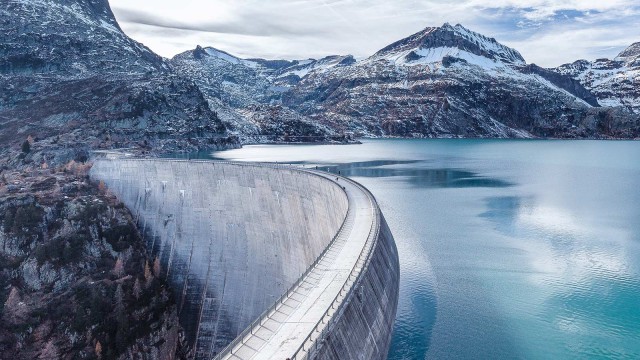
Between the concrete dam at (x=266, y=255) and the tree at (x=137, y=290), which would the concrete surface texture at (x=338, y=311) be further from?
the tree at (x=137, y=290)

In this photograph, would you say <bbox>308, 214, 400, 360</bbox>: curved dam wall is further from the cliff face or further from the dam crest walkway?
the cliff face

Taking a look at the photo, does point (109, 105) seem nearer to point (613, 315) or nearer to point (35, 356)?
point (35, 356)

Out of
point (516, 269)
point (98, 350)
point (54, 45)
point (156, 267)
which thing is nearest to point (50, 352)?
point (98, 350)

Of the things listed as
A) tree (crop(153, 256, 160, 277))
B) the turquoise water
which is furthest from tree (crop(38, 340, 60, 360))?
the turquoise water

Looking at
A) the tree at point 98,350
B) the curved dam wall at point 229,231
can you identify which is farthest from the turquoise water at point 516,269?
the tree at point 98,350

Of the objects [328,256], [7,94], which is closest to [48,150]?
[7,94]

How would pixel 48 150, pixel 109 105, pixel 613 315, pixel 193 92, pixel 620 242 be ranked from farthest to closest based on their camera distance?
pixel 193 92, pixel 109 105, pixel 48 150, pixel 620 242, pixel 613 315
